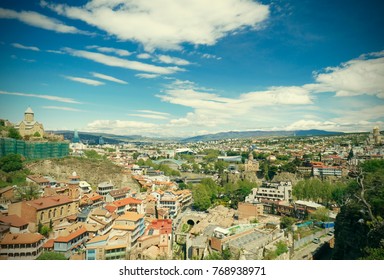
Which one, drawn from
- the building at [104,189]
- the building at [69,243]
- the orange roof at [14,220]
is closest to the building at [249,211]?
the building at [104,189]

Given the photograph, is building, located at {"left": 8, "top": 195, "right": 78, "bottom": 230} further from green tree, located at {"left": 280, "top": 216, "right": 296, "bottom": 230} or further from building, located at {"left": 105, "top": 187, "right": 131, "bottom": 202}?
green tree, located at {"left": 280, "top": 216, "right": 296, "bottom": 230}

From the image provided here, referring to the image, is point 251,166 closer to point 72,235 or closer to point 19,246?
point 72,235

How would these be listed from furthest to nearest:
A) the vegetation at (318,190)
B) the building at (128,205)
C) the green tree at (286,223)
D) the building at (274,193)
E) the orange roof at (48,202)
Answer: the building at (274,193), the vegetation at (318,190), the green tree at (286,223), the building at (128,205), the orange roof at (48,202)

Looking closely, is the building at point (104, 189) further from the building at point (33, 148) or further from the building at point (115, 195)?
the building at point (33, 148)

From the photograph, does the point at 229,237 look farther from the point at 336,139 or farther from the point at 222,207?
the point at 336,139

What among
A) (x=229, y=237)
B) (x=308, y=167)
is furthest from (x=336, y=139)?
(x=229, y=237)

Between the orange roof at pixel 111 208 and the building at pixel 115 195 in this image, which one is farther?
the building at pixel 115 195

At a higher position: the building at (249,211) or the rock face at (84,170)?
the rock face at (84,170)
